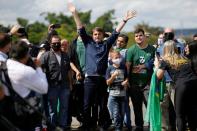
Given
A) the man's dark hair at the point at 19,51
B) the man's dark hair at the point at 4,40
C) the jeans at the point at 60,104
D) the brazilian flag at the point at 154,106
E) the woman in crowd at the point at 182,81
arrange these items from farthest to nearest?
1. the jeans at the point at 60,104
2. the brazilian flag at the point at 154,106
3. the woman in crowd at the point at 182,81
4. the man's dark hair at the point at 4,40
5. the man's dark hair at the point at 19,51

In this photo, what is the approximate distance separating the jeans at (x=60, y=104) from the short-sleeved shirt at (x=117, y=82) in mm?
→ 832

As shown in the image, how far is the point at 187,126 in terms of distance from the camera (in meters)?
9.51

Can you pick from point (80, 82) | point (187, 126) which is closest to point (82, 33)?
point (80, 82)

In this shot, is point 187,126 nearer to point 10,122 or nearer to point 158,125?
point 158,125

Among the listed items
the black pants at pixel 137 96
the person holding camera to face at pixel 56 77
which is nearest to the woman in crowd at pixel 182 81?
the black pants at pixel 137 96

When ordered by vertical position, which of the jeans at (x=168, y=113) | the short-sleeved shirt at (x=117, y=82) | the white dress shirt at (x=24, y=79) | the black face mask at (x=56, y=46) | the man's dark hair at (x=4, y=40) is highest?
the man's dark hair at (x=4, y=40)

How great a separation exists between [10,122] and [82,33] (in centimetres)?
366

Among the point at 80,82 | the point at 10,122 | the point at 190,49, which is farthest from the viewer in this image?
the point at 80,82

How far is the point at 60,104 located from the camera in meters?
9.60

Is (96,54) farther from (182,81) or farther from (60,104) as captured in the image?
(182,81)

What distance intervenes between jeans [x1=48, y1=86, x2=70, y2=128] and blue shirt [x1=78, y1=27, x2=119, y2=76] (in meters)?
0.57

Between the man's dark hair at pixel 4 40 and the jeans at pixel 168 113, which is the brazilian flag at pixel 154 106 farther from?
the man's dark hair at pixel 4 40

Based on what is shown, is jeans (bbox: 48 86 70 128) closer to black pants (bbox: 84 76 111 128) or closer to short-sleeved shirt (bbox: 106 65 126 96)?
black pants (bbox: 84 76 111 128)

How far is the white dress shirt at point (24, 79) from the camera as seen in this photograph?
19.6 ft
